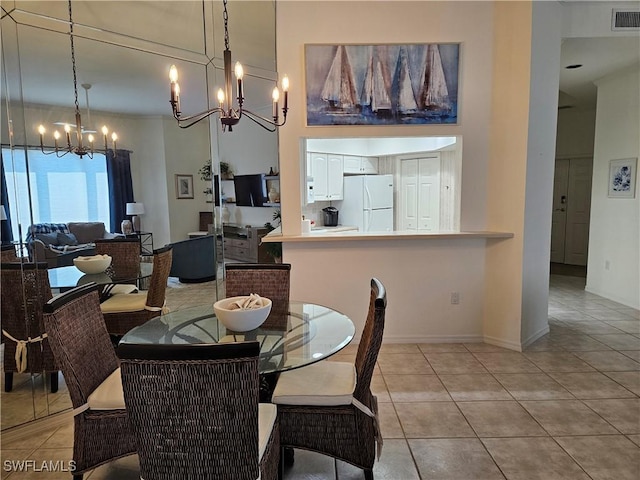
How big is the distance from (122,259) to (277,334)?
1.83 meters

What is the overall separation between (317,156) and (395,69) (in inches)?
103

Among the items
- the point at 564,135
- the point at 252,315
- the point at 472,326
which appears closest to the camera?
the point at 252,315

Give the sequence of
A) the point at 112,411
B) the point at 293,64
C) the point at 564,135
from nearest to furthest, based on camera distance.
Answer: the point at 112,411
the point at 293,64
the point at 564,135

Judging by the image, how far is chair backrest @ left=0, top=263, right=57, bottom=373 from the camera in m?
2.50

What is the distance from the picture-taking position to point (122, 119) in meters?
3.29

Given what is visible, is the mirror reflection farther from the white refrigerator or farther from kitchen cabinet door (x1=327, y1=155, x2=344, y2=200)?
the white refrigerator

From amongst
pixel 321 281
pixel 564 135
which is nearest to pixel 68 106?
pixel 321 281

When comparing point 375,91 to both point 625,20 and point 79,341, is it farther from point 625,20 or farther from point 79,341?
point 79,341

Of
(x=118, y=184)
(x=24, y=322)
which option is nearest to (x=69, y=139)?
Answer: (x=118, y=184)

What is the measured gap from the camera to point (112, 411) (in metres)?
1.78

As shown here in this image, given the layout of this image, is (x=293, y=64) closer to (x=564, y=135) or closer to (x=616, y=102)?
(x=616, y=102)

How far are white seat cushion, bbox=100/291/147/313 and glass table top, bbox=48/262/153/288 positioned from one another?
0.12 meters

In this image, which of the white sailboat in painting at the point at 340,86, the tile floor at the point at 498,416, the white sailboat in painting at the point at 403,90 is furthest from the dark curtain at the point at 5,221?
the white sailboat in painting at the point at 403,90

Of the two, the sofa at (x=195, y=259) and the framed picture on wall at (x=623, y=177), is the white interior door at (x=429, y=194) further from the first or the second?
the sofa at (x=195, y=259)
